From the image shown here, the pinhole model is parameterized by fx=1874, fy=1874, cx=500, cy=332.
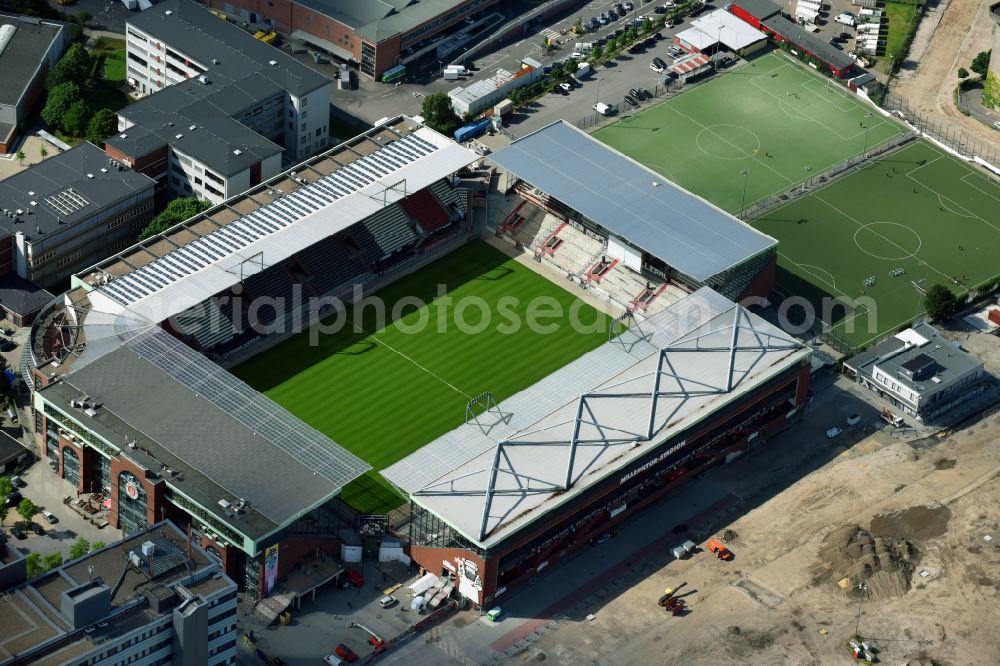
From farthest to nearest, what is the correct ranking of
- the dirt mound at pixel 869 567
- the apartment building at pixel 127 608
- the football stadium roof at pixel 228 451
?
1. the dirt mound at pixel 869 567
2. the football stadium roof at pixel 228 451
3. the apartment building at pixel 127 608

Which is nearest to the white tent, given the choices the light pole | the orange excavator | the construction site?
the construction site

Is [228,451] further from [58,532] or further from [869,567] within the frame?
[869,567]

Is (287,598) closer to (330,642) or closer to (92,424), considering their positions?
A: (330,642)

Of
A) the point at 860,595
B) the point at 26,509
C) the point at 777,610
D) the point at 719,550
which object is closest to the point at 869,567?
the point at 860,595

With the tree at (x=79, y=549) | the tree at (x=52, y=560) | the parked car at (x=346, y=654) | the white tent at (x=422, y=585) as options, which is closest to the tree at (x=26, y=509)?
the tree at (x=79, y=549)

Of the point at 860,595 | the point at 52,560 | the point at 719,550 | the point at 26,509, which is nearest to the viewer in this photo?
the point at 52,560

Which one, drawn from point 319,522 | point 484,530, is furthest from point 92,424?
point 484,530

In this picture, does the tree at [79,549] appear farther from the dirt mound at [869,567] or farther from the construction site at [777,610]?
the dirt mound at [869,567]
